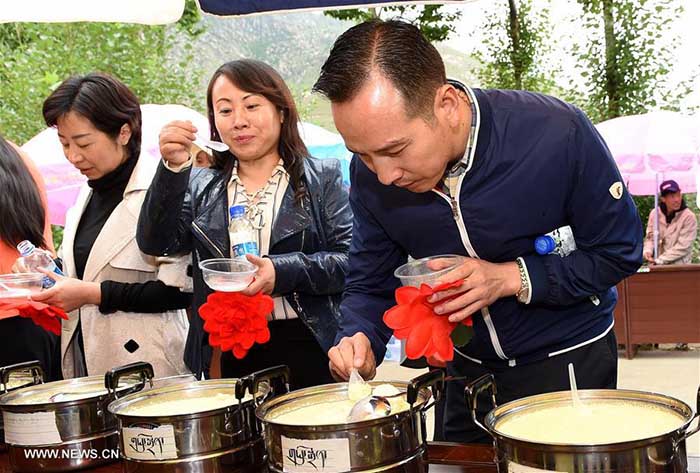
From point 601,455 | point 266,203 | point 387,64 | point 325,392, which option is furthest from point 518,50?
point 601,455

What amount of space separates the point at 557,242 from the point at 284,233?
0.92 metres

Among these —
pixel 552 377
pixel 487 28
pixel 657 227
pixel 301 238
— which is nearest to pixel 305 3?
pixel 301 238

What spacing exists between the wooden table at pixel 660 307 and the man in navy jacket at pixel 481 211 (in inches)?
300

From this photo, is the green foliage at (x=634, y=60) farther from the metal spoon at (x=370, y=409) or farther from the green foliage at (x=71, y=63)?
the metal spoon at (x=370, y=409)

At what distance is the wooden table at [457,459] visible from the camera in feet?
5.40

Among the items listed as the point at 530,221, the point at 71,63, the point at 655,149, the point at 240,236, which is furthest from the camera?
the point at 71,63

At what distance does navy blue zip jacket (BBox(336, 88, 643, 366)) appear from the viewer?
1877 mm

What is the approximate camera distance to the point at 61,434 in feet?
6.02

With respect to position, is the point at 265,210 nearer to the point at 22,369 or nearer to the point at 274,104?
the point at 274,104

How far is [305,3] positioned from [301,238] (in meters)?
0.69

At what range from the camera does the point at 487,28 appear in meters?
13.4

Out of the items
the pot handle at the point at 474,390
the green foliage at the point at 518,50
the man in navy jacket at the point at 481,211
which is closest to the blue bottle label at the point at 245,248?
the man in navy jacket at the point at 481,211

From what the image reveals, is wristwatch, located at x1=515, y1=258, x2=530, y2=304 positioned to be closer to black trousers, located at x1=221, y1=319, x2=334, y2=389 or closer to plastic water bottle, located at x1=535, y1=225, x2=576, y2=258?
plastic water bottle, located at x1=535, y1=225, x2=576, y2=258

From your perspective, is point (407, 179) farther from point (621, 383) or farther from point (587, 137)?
point (621, 383)
